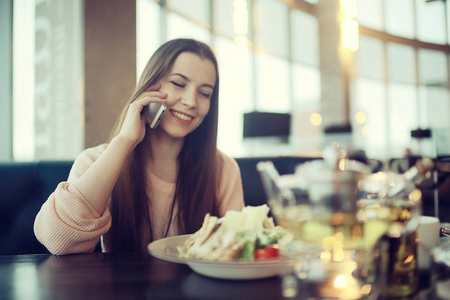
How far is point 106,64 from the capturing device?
154 inches

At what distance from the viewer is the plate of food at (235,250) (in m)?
0.73

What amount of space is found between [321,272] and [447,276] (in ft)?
0.93

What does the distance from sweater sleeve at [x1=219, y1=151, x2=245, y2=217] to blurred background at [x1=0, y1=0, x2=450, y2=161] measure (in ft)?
0.60

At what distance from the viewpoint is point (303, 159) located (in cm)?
225

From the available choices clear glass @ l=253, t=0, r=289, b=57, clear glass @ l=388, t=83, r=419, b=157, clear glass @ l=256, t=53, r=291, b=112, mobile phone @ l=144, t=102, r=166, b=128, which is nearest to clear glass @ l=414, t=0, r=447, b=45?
clear glass @ l=388, t=83, r=419, b=157

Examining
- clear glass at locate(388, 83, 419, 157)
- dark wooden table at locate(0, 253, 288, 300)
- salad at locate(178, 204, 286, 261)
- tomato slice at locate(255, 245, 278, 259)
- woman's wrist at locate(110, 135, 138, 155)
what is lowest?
dark wooden table at locate(0, 253, 288, 300)

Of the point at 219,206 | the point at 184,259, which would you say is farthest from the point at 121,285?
the point at 219,206

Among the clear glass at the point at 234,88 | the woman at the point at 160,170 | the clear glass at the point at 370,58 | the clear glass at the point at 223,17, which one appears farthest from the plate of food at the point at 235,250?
the clear glass at the point at 370,58

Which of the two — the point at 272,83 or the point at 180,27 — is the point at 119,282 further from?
the point at 272,83

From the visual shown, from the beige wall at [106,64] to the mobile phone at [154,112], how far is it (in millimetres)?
2428

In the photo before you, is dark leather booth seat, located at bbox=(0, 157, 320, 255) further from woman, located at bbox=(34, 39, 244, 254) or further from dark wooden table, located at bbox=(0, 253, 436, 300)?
dark wooden table, located at bbox=(0, 253, 436, 300)

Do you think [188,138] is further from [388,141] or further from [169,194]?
[388,141]

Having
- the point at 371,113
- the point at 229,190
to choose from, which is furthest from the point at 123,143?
the point at 371,113

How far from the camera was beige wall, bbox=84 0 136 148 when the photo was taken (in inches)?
150
